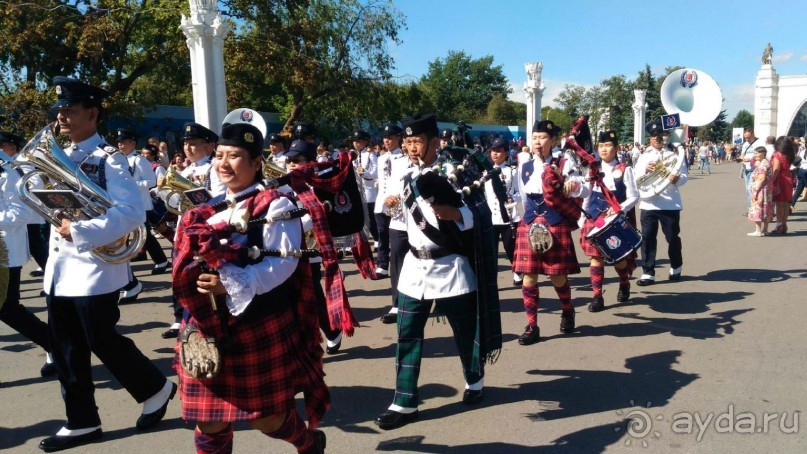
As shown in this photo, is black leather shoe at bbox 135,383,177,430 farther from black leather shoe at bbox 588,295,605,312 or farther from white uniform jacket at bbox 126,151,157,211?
black leather shoe at bbox 588,295,605,312

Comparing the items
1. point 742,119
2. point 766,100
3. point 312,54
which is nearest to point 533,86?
point 312,54

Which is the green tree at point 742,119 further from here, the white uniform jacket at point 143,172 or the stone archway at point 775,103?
the white uniform jacket at point 143,172

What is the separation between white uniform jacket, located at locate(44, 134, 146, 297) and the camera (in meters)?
3.38

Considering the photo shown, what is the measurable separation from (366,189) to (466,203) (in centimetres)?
709

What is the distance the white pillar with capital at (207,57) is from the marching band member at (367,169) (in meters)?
2.93

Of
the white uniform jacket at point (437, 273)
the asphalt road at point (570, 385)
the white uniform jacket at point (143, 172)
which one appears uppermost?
the white uniform jacket at point (143, 172)

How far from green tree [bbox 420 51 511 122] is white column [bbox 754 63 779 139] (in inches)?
1045

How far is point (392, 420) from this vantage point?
12.9 ft

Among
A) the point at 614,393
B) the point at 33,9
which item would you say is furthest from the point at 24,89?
the point at 614,393

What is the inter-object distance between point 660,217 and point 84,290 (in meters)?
6.97

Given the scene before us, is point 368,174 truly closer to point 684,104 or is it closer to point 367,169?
point 367,169

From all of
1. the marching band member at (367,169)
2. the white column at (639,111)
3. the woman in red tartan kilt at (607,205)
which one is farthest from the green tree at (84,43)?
the white column at (639,111)

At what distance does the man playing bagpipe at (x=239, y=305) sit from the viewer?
259 centimetres

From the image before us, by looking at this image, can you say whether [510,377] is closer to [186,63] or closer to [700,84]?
[700,84]
